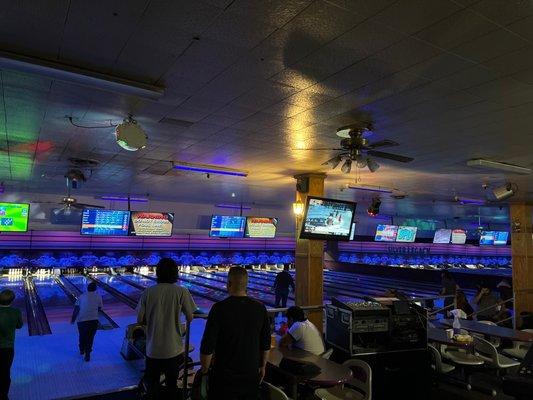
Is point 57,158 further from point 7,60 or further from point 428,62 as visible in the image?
point 428,62

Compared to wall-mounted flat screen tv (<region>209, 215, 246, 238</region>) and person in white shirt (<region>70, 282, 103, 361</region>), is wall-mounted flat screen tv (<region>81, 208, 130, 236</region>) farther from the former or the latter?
person in white shirt (<region>70, 282, 103, 361</region>)

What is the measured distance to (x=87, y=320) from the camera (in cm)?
545

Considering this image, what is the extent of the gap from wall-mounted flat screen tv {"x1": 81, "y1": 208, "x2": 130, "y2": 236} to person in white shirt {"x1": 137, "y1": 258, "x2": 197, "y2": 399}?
25.7ft

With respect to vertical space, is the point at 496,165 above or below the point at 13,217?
Result: above

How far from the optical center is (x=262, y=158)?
627 cm

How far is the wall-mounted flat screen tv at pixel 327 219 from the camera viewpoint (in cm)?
635

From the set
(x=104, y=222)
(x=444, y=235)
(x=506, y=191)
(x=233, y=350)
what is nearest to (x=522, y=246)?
(x=506, y=191)

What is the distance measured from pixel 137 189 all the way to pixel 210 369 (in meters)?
8.83

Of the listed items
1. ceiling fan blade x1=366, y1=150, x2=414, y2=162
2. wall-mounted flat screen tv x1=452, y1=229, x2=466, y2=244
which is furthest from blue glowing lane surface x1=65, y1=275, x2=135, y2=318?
wall-mounted flat screen tv x1=452, y1=229, x2=466, y2=244

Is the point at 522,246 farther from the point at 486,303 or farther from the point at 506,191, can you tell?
the point at 506,191

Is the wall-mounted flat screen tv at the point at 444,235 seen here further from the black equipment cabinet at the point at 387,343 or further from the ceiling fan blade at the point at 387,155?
the black equipment cabinet at the point at 387,343

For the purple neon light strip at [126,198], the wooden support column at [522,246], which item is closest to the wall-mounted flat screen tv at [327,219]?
the wooden support column at [522,246]

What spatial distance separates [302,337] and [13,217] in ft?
28.3

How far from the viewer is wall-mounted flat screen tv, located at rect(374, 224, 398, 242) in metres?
15.0
